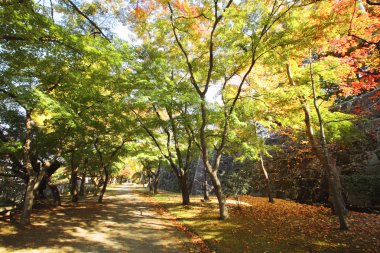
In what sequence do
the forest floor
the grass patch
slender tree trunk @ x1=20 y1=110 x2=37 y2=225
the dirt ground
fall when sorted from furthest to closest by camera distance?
slender tree trunk @ x1=20 y1=110 x2=37 y2=225 → the dirt ground → the forest floor → the grass patch

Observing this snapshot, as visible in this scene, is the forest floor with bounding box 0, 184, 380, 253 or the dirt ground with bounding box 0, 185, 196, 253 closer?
the forest floor with bounding box 0, 184, 380, 253

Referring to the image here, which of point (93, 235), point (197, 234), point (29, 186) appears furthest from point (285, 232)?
point (29, 186)

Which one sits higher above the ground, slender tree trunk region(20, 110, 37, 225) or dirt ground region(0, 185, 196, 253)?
slender tree trunk region(20, 110, 37, 225)

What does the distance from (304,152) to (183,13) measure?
41.3 feet

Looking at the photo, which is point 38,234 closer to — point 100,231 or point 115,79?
point 100,231

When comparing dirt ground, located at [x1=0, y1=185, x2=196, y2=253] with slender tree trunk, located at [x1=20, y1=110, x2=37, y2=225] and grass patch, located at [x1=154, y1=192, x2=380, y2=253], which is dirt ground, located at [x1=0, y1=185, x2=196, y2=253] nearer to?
slender tree trunk, located at [x1=20, y1=110, x2=37, y2=225]

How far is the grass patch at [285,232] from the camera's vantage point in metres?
6.68

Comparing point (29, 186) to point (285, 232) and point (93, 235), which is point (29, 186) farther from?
point (285, 232)

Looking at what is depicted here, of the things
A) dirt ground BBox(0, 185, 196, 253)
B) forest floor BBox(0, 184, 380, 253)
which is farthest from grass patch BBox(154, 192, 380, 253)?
dirt ground BBox(0, 185, 196, 253)

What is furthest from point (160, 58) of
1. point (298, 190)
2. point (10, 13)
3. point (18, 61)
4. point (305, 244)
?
point (298, 190)

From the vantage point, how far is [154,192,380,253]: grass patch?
6.68 meters

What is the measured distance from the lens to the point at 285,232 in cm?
821

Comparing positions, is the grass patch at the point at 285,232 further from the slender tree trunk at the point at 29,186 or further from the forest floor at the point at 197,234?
the slender tree trunk at the point at 29,186

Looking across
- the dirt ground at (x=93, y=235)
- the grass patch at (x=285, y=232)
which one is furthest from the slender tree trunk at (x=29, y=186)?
the grass patch at (x=285, y=232)
